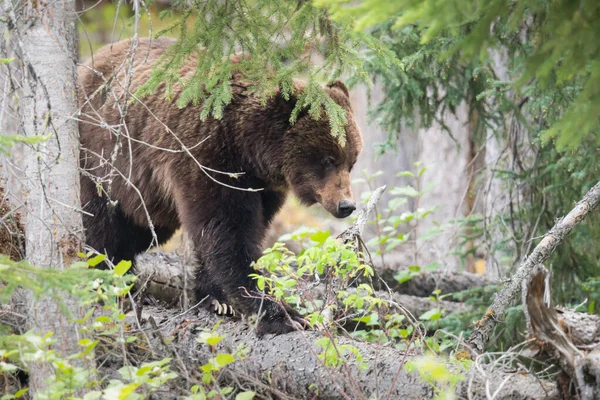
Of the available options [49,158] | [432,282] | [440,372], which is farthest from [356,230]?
[432,282]

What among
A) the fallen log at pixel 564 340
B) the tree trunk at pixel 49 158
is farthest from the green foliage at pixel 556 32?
the tree trunk at pixel 49 158

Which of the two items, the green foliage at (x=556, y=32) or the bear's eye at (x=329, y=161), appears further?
the bear's eye at (x=329, y=161)

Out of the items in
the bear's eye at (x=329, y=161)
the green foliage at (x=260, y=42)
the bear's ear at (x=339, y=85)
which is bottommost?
the bear's eye at (x=329, y=161)

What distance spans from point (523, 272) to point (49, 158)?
284cm

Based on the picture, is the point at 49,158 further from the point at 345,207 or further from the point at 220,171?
the point at 345,207

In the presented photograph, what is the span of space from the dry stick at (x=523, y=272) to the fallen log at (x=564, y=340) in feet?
2.98

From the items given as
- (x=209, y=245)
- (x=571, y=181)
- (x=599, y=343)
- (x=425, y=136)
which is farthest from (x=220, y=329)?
(x=425, y=136)

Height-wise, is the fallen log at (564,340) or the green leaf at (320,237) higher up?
the green leaf at (320,237)

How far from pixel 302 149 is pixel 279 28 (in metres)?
1.53

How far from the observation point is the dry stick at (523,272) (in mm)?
4242

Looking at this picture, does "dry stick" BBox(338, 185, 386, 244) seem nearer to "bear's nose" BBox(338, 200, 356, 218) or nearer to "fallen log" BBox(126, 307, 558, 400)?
"bear's nose" BBox(338, 200, 356, 218)

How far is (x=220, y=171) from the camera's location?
4996 mm

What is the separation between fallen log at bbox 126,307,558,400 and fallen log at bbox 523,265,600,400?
0.66 ft

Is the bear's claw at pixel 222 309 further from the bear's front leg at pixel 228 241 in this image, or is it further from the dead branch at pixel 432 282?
the dead branch at pixel 432 282
